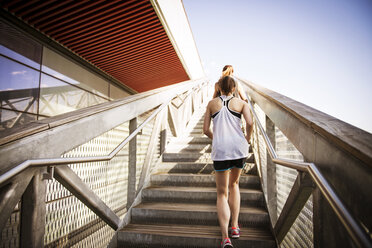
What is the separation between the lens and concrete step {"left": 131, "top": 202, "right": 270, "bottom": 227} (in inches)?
81.8

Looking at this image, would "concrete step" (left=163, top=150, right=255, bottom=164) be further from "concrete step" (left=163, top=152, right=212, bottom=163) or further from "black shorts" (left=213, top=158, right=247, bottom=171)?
"black shorts" (left=213, top=158, right=247, bottom=171)

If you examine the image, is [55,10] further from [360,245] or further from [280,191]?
[360,245]

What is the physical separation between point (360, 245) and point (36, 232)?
1489mm

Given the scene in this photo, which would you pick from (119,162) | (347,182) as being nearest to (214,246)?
(347,182)

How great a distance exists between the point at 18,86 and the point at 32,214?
3.48 meters

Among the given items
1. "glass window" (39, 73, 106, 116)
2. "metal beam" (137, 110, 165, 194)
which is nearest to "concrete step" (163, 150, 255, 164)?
"metal beam" (137, 110, 165, 194)

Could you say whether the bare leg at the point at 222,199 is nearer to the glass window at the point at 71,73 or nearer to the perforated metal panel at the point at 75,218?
the perforated metal panel at the point at 75,218

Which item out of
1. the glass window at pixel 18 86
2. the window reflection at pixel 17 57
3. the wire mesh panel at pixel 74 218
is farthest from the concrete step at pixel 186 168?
the window reflection at pixel 17 57

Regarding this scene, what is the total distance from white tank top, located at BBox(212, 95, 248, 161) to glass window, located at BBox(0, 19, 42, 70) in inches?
149

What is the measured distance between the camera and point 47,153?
128cm

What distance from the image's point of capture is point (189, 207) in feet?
7.42

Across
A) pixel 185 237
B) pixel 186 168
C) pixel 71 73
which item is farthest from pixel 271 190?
pixel 71 73

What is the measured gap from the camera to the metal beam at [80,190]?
1361 millimetres

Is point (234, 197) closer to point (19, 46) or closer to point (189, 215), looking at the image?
point (189, 215)
